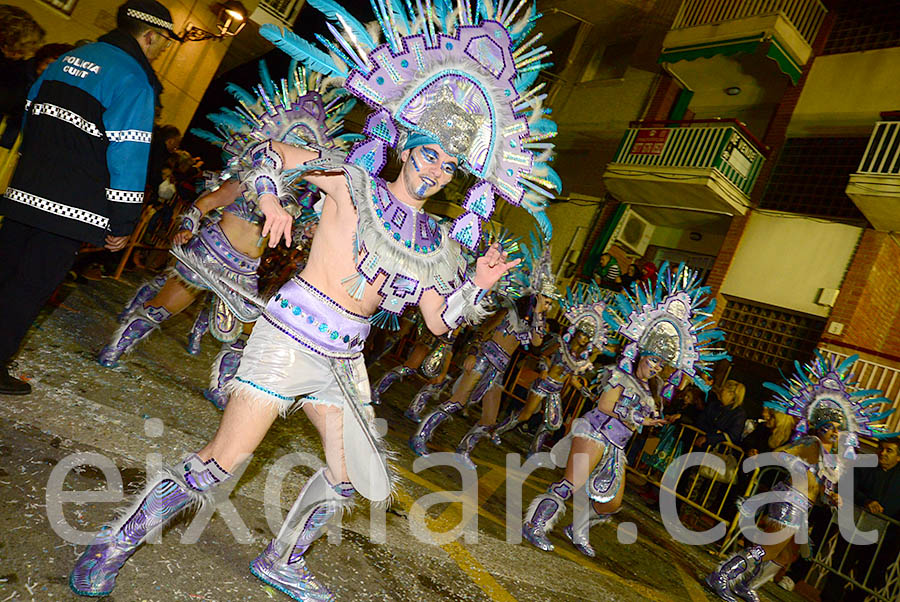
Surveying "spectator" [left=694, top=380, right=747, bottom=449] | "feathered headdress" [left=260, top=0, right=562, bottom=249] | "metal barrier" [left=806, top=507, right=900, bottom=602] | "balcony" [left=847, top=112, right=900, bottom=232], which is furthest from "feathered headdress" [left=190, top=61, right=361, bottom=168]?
"balcony" [left=847, top=112, right=900, bottom=232]

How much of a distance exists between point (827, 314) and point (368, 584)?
11.3m

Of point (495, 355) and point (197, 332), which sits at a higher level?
point (495, 355)

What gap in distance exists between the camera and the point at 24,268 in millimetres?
2924

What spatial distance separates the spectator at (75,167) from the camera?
2.85m

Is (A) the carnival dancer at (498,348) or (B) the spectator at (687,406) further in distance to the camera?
(B) the spectator at (687,406)

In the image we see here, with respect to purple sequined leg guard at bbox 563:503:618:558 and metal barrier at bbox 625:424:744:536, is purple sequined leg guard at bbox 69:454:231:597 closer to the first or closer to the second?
purple sequined leg guard at bbox 563:503:618:558

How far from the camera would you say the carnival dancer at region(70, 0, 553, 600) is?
7.49 ft

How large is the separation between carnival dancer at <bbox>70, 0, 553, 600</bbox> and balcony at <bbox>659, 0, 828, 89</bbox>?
506 inches

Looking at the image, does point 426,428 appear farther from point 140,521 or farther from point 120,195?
point 140,521

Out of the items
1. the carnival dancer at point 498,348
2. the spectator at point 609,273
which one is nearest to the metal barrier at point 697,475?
the carnival dancer at point 498,348

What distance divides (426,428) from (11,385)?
3641 millimetres

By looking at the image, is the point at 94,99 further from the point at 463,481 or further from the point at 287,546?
the point at 463,481

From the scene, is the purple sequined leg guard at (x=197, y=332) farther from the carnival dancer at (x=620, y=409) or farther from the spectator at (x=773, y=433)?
the spectator at (x=773, y=433)

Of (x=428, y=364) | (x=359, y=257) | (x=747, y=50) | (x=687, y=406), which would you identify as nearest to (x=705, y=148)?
(x=747, y=50)
